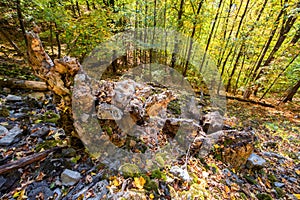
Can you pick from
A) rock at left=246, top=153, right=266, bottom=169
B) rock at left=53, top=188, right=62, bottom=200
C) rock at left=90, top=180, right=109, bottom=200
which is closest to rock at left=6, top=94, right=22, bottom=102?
rock at left=53, top=188, right=62, bottom=200

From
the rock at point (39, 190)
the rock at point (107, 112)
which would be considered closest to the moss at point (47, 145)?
the rock at point (39, 190)

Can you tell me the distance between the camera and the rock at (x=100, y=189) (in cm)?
152

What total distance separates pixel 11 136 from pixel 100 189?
5.96 feet

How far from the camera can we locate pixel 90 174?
1794mm

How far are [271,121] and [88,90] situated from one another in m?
7.35

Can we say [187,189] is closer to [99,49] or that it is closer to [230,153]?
[230,153]

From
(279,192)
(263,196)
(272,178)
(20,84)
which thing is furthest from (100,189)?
(20,84)

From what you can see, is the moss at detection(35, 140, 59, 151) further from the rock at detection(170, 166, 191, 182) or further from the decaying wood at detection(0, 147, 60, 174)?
the rock at detection(170, 166, 191, 182)

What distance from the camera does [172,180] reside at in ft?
6.53

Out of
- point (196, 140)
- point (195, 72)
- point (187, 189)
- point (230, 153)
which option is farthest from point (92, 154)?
point (195, 72)

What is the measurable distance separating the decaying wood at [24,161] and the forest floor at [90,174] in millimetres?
50

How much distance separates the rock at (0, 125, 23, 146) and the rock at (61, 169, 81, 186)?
1167 millimetres

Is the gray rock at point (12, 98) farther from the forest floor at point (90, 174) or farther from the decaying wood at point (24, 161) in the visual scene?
the decaying wood at point (24, 161)

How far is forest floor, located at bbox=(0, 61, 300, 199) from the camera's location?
1610 mm
